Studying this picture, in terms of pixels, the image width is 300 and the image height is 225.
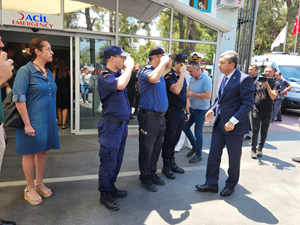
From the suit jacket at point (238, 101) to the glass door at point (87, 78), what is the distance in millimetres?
4025

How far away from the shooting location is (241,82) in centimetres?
324

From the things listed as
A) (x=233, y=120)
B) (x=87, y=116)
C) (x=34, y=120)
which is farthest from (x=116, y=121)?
(x=87, y=116)

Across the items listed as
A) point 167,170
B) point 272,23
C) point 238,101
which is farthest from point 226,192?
point 272,23

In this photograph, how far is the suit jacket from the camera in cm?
321

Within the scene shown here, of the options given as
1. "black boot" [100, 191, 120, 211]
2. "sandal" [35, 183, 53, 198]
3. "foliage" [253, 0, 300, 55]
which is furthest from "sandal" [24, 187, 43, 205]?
"foliage" [253, 0, 300, 55]

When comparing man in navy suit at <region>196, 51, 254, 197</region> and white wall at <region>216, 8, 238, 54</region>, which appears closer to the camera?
man in navy suit at <region>196, 51, 254, 197</region>

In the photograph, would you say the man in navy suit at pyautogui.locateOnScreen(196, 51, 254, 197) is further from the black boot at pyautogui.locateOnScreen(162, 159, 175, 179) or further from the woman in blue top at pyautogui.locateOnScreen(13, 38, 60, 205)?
the woman in blue top at pyautogui.locateOnScreen(13, 38, 60, 205)

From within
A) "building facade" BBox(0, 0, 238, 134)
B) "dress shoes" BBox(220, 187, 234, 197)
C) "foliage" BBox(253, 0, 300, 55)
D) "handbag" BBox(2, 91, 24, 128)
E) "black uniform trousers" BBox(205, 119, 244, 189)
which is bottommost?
"dress shoes" BBox(220, 187, 234, 197)

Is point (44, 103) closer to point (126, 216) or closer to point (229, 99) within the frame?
point (126, 216)

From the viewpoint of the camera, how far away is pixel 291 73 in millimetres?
11258

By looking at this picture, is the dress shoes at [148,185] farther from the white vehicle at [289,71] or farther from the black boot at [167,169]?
the white vehicle at [289,71]

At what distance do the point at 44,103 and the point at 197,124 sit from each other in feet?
9.65

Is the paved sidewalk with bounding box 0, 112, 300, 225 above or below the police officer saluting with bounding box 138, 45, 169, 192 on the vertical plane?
below

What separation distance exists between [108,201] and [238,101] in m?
2.16
